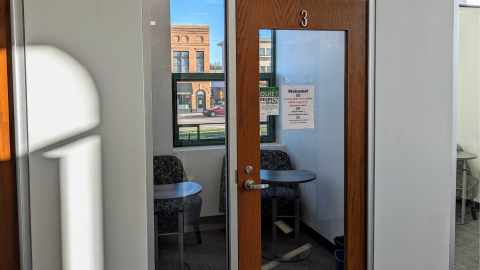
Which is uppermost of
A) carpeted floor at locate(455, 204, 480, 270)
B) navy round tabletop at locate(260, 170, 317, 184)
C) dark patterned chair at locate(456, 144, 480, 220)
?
navy round tabletop at locate(260, 170, 317, 184)

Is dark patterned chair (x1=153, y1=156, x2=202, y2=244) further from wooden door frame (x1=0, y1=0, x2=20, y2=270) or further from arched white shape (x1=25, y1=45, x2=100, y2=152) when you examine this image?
wooden door frame (x1=0, y1=0, x2=20, y2=270)

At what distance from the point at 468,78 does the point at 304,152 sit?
4.69ft

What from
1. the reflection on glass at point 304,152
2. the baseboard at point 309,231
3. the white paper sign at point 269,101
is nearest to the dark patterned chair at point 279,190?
the reflection on glass at point 304,152

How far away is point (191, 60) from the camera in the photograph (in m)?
2.29

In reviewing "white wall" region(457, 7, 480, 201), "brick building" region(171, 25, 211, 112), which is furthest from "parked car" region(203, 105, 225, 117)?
"white wall" region(457, 7, 480, 201)

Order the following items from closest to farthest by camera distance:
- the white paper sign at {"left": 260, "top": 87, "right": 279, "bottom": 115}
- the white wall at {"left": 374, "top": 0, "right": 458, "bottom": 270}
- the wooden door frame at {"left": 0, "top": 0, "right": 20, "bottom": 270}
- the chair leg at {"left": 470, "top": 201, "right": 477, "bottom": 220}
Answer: the wooden door frame at {"left": 0, "top": 0, "right": 20, "bottom": 270}
the white paper sign at {"left": 260, "top": 87, "right": 279, "bottom": 115}
the white wall at {"left": 374, "top": 0, "right": 458, "bottom": 270}
the chair leg at {"left": 470, "top": 201, "right": 477, "bottom": 220}

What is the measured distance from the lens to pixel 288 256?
2.53 m

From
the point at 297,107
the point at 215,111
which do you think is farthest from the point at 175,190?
the point at 297,107

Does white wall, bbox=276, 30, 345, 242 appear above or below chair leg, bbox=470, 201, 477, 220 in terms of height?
above

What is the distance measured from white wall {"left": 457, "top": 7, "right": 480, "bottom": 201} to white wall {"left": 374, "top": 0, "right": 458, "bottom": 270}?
0.85 feet

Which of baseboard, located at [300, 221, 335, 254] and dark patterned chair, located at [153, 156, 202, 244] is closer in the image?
dark patterned chair, located at [153, 156, 202, 244]

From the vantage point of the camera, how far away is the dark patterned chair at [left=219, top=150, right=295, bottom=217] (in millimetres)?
2457

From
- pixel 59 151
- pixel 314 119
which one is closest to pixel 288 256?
pixel 314 119

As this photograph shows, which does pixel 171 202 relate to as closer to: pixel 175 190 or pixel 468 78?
pixel 175 190
